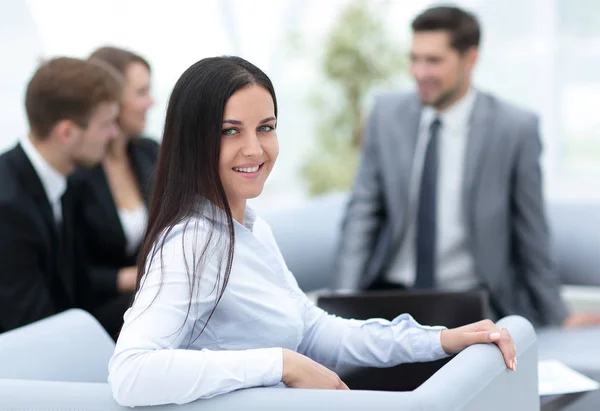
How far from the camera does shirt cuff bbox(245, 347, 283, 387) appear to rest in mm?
1574

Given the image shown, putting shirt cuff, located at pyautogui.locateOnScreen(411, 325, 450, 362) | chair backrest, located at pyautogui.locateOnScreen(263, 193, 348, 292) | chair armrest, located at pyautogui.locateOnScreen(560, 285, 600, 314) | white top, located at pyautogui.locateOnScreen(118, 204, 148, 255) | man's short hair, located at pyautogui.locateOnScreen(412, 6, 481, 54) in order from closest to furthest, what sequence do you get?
1. shirt cuff, located at pyautogui.locateOnScreen(411, 325, 450, 362)
2. white top, located at pyautogui.locateOnScreen(118, 204, 148, 255)
3. man's short hair, located at pyautogui.locateOnScreen(412, 6, 481, 54)
4. chair backrest, located at pyautogui.locateOnScreen(263, 193, 348, 292)
5. chair armrest, located at pyautogui.locateOnScreen(560, 285, 600, 314)

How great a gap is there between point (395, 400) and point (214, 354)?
1.06ft

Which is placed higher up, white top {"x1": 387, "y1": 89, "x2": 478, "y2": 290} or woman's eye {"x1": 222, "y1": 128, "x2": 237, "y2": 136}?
woman's eye {"x1": 222, "y1": 128, "x2": 237, "y2": 136}

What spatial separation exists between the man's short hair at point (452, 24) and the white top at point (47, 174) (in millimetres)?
1663

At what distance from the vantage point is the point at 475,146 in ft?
11.9

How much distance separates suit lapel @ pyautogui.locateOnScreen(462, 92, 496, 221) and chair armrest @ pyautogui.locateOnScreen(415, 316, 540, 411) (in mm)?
1626

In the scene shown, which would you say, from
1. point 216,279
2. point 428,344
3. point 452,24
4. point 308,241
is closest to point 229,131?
point 216,279

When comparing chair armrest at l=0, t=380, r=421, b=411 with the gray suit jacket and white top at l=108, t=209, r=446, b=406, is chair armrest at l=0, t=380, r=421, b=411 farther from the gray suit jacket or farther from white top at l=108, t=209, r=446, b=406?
the gray suit jacket

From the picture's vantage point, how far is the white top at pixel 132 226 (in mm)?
3475

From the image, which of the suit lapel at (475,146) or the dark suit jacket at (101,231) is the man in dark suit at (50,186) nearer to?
the dark suit jacket at (101,231)

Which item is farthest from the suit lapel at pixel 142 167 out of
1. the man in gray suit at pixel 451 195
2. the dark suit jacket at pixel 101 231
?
the man in gray suit at pixel 451 195

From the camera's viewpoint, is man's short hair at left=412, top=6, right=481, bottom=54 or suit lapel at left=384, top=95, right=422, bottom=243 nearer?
suit lapel at left=384, top=95, right=422, bottom=243

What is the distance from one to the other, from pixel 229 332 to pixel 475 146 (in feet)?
7.00

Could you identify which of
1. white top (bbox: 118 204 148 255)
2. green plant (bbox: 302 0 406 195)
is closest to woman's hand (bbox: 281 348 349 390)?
white top (bbox: 118 204 148 255)
